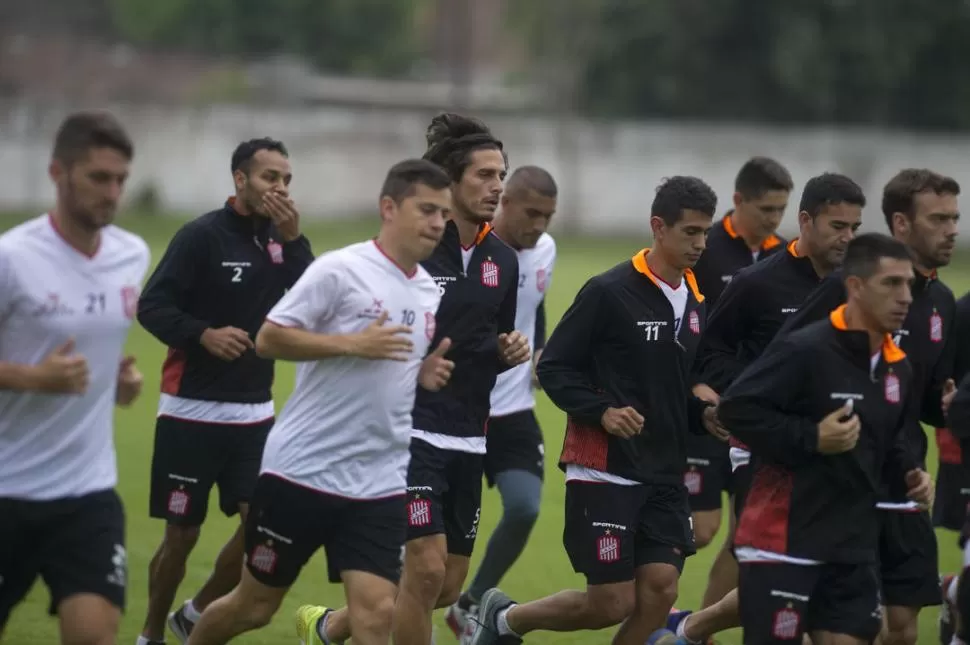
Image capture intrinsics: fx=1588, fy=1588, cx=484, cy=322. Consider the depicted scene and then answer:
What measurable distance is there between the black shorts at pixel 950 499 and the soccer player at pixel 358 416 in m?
3.43

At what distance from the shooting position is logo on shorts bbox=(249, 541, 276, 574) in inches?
265

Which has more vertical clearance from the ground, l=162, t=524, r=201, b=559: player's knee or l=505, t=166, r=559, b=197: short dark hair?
l=505, t=166, r=559, b=197: short dark hair

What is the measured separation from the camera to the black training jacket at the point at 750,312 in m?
A: 8.02

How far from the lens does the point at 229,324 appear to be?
27.9 feet

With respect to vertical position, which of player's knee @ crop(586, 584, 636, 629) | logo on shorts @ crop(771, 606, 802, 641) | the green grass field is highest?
logo on shorts @ crop(771, 606, 802, 641)

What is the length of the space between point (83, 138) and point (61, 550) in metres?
1.54

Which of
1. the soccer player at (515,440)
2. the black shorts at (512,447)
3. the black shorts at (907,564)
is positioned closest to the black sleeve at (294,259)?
the soccer player at (515,440)

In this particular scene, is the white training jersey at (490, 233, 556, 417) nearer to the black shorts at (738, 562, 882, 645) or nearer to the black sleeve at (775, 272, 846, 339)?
the black sleeve at (775, 272, 846, 339)

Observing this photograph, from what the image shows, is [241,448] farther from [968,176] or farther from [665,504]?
[968,176]

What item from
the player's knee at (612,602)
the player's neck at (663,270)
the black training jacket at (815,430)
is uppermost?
the player's neck at (663,270)

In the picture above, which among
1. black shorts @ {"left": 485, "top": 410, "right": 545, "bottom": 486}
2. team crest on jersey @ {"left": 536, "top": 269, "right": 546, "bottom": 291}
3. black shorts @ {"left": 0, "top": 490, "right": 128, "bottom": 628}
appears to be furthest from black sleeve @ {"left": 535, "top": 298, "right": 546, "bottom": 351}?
black shorts @ {"left": 0, "top": 490, "right": 128, "bottom": 628}

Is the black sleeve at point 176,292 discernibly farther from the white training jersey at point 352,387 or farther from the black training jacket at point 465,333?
the white training jersey at point 352,387

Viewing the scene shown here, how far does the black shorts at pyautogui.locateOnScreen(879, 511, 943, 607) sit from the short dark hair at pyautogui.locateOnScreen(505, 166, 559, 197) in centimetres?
286

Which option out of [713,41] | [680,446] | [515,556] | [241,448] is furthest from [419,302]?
[713,41]
